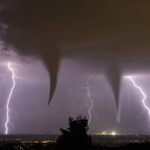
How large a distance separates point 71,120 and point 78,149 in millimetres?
4105

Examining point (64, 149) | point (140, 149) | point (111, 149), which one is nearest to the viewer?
point (64, 149)

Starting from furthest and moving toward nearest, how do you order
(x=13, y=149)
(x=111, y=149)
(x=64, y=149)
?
(x=13, y=149)
(x=111, y=149)
(x=64, y=149)

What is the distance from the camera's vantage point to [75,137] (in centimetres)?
3944

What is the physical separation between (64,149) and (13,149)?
2454 inches

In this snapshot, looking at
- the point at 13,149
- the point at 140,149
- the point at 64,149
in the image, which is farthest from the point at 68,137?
the point at 13,149

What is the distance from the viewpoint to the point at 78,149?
127ft

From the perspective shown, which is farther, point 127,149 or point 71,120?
point 127,149

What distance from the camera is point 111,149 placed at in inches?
2229

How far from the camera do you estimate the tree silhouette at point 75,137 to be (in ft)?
128

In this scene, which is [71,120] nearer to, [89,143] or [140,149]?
[89,143]

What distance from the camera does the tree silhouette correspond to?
38.9m

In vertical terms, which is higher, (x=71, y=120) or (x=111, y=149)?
(x=71, y=120)

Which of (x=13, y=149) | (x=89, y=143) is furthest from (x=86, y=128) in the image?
(x=13, y=149)

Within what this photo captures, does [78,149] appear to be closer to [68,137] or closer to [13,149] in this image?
[68,137]
